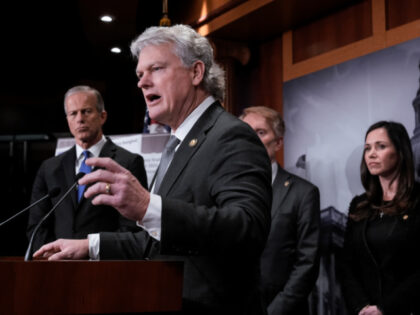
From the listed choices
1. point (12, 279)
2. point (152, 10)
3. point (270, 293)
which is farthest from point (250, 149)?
point (152, 10)

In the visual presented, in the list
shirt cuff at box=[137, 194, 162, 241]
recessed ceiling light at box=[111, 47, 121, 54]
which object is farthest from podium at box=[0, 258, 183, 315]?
recessed ceiling light at box=[111, 47, 121, 54]

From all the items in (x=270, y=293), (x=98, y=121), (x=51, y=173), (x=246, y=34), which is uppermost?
(x=246, y=34)

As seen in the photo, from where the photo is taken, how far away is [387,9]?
12.0 feet

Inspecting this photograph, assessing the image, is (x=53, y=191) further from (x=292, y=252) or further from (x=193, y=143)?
(x=292, y=252)

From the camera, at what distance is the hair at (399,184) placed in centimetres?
269

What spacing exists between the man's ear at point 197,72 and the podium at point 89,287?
30.3 inches

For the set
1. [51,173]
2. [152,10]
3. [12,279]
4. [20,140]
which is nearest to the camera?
[12,279]

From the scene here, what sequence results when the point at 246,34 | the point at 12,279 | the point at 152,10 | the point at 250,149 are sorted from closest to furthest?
1. the point at 12,279
2. the point at 250,149
3. the point at 246,34
4. the point at 152,10

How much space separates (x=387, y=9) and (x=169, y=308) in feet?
10.2

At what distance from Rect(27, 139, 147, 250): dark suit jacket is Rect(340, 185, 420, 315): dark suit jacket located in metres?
1.17

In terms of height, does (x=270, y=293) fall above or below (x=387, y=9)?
below

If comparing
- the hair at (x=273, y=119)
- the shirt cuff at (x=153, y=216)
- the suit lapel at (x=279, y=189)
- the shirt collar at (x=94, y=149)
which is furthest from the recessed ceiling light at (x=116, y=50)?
the shirt cuff at (x=153, y=216)

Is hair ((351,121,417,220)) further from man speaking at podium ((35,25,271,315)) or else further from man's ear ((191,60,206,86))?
man's ear ((191,60,206,86))

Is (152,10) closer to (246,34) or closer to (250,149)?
(246,34)
